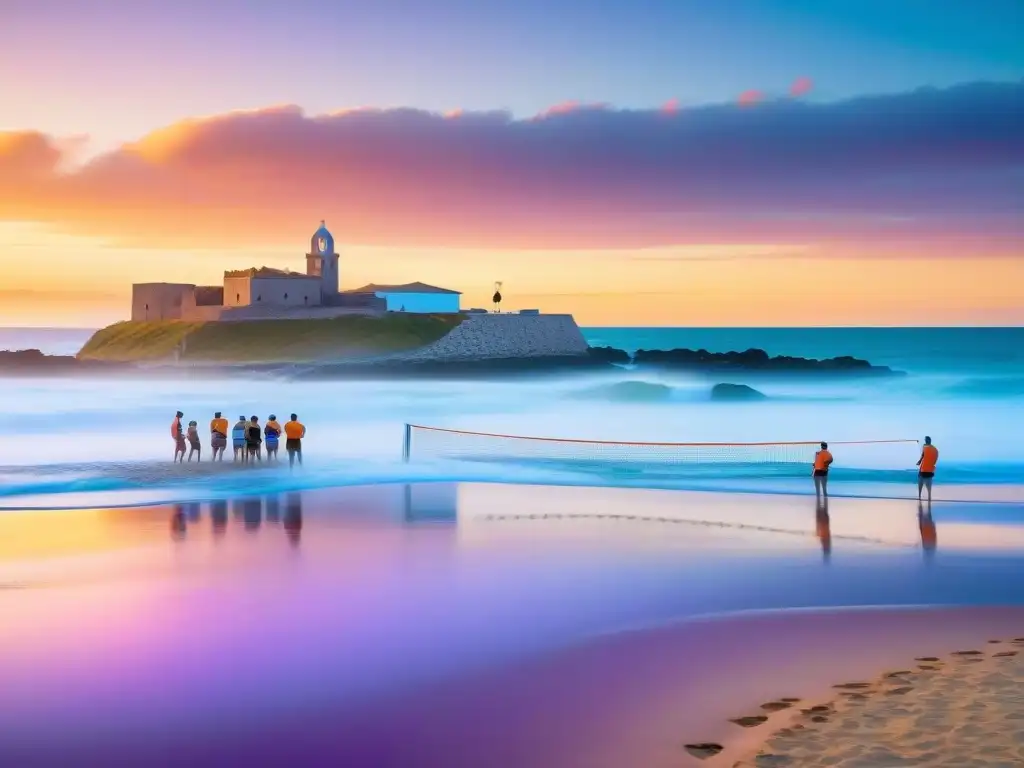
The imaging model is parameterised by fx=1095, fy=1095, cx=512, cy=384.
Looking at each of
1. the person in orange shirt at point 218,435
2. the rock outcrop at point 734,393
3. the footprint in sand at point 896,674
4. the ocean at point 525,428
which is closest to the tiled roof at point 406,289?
the ocean at point 525,428

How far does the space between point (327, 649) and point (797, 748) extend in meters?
3.86

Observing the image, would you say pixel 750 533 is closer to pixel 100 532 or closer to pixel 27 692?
pixel 100 532

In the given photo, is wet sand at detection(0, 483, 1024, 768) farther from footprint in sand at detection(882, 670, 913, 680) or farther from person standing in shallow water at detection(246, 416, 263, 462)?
person standing in shallow water at detection(246, 416, 263, 462)

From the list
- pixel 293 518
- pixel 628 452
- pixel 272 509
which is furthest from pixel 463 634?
pixel 628 452

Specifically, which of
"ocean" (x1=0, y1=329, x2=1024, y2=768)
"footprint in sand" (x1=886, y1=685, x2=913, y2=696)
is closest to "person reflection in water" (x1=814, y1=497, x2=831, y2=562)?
"ocean" (x1=0, y1=329, x2=1024, y2=768)

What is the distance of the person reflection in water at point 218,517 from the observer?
14353 millimetres

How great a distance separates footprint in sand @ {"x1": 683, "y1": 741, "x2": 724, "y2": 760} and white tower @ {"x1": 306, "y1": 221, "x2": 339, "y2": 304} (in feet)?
292

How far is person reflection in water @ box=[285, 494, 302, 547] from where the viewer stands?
45.8ft

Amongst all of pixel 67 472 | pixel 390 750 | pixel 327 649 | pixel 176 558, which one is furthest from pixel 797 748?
pixel 67 472

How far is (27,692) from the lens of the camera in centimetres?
753

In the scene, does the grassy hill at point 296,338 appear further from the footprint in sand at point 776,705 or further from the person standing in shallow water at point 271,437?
the footprint in sand at point 776,705

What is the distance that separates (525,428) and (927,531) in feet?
84.5

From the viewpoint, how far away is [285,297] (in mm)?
93438

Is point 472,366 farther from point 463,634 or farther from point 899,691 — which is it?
point 899,691
